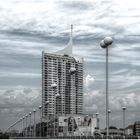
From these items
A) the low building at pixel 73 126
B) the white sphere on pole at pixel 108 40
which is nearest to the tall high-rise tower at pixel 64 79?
the low building at pixel 73 126

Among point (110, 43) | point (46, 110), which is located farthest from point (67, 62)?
point (110, 43)

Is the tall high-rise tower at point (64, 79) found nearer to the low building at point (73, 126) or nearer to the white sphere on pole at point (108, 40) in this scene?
the low building at point (73, 126)

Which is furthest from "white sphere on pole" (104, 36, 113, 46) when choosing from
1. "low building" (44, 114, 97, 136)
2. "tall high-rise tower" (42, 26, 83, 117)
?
"low building" (44, 114, 97, 136)

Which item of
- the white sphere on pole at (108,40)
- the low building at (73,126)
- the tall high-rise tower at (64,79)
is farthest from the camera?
the low building at (73,126)

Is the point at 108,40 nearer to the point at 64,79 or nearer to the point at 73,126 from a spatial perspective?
the point at 64,79

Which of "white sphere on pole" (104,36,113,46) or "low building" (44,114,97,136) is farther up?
"white sphere on pole" (104,36,113,46)

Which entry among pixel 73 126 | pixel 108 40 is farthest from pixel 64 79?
pixel 108 40

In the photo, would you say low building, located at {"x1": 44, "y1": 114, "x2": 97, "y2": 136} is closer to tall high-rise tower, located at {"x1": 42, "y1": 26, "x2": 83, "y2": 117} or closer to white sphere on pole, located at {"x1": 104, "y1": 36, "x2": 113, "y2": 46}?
tall high-rise tower, located at {"x1": 42, "y1": 26, "x2": 83, "y2": 117}

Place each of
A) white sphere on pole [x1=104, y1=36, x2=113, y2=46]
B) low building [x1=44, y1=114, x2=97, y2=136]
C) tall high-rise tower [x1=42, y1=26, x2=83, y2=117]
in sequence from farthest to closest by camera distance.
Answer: low building [x1=44, y1=114, x2=97, y2=136] → tall high-rise tower [x1=42, y1=26, x2=83, y2=117] → white sphere on pole [x1=104, y1=36, x2=113, y2=46]

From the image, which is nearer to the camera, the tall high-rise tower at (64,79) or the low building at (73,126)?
the tall high-rise tower at (64,79)

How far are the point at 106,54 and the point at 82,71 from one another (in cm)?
6762

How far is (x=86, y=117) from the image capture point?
190125 millimetres

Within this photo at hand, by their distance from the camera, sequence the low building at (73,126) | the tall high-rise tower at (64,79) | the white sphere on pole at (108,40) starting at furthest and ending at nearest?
1. the low building at (73,126)
2. the tall high-rise tower at (64,79)
3. the white sphere on pole at (108,40)

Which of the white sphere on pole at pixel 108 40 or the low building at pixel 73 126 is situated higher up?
the white sphere on pole at pixel 108 40
